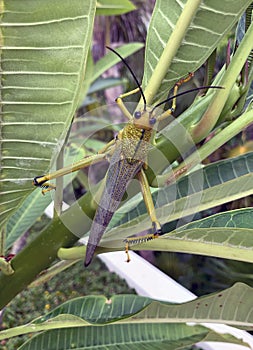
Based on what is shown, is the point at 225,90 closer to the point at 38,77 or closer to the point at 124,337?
the point at 38,77

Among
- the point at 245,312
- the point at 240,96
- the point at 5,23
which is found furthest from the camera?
the point at 245,312

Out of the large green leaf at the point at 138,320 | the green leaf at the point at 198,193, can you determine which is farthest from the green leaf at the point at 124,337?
the green leaf at the point at 198,193

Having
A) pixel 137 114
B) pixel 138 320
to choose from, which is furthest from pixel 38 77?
pixel 138 320

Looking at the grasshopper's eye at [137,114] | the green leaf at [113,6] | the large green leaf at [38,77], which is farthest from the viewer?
the green leaf at [113,6]

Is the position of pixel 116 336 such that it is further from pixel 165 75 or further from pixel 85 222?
pixel 165 75

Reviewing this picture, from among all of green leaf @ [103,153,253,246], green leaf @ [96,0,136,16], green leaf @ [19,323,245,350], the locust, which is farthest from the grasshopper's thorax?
green leaf @ [96,0,136,16]

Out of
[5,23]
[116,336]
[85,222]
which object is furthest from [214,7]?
[116,336]

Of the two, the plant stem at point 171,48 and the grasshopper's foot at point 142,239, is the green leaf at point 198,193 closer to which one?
the grasshopper's foot at point 142,239
